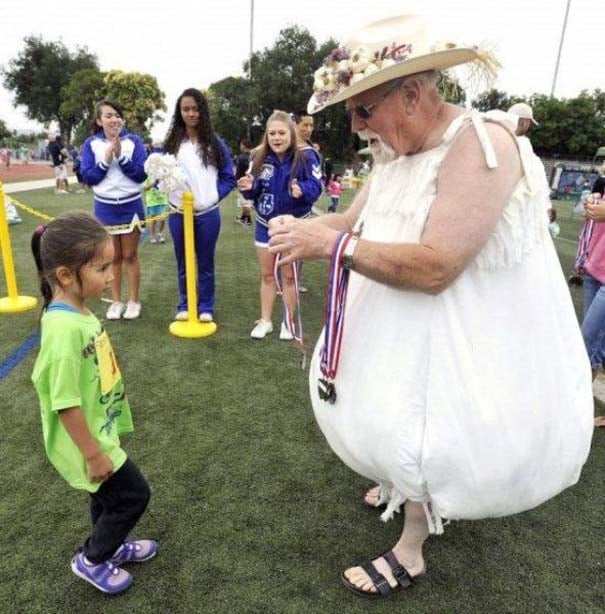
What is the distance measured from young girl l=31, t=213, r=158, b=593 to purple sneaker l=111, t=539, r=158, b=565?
0.07 m

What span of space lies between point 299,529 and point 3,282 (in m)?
5.12

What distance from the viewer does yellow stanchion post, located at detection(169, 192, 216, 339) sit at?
4133mm

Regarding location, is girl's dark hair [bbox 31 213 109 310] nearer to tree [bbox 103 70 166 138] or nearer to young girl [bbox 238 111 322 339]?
young girl [bbox 238 111 322 339]

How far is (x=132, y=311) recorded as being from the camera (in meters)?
4.77

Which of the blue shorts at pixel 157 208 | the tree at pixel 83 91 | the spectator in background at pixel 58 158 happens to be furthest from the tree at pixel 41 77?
the blue shorts at pixel 157 208

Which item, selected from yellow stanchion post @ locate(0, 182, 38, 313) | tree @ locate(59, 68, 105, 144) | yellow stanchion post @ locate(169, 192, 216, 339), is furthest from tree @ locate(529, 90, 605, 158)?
yellow stanchion post @ locate(0, 182, 38, 313)

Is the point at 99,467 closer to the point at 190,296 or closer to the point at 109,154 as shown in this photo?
the point at 190,296

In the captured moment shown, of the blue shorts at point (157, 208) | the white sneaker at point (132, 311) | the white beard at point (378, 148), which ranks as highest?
the white beard at point (378, 148)

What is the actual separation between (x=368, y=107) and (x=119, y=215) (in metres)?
3.43

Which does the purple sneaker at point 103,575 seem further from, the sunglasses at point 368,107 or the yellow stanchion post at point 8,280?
the yellow stanchion post at point 8,280

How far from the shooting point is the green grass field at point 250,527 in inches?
74.7

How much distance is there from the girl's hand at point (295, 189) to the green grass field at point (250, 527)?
154 centimetres

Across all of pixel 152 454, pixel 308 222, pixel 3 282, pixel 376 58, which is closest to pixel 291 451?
pixel 152 454

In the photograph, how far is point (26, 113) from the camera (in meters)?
48.9
